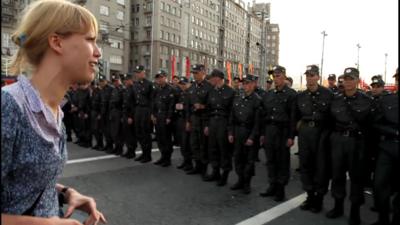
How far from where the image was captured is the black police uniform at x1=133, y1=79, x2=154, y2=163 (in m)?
9.12

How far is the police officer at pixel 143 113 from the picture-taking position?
9.09 metres

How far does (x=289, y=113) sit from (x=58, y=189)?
5176 mm

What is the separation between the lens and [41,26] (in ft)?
4.10

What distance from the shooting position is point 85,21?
1.34 meters

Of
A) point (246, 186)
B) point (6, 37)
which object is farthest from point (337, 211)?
point (6, 37)

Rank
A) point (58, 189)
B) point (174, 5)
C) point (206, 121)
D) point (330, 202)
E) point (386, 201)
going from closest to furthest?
point (58, 189) → point (386, 201) → point (330, 202) → point (206, 121) → point (174, 5)

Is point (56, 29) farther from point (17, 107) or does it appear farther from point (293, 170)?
point (293, 170)

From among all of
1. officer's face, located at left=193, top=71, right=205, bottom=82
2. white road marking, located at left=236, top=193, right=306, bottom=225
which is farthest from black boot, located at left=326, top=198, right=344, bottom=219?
officer's face, located at left=193, top=71, right=205, bottom=82

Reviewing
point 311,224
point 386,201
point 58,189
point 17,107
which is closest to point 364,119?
point 386,201

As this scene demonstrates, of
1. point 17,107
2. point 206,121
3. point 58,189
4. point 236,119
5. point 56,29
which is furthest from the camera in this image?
point 206,121

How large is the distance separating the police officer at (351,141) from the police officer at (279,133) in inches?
34.4

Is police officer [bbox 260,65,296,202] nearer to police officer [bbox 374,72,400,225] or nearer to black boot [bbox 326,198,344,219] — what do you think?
black boot [bbox 326,198,344,219]

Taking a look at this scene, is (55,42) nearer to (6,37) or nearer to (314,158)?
(6,37)

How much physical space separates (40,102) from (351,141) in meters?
4.83
